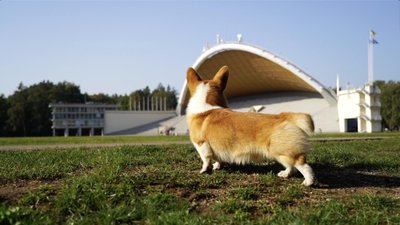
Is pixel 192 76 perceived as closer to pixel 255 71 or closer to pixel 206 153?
pixel 206 153

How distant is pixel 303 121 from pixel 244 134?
730mm

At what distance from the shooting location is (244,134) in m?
4.96

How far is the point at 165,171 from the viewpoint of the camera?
5426mm

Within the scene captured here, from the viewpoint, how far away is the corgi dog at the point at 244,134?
4.68 meters

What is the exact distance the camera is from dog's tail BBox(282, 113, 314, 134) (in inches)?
187

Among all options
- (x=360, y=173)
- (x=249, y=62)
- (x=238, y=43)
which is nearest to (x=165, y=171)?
(x=360, y=173)

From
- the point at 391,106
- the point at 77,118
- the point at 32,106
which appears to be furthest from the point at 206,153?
the point at 32,106

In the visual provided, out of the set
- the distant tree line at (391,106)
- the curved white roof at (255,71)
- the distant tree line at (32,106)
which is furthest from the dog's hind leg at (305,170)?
the distant tree line at (32,106)

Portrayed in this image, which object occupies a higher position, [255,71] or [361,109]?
[255,71]

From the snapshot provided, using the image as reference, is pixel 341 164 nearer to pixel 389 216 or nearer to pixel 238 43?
pixel 389 216

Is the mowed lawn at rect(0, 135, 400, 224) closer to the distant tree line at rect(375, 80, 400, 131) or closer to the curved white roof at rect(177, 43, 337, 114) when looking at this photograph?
the curved white roof at rect(177, 43, 337, 114)

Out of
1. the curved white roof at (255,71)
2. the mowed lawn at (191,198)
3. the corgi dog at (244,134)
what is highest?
the curved white roof at (255,71)

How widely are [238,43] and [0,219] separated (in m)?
58.8

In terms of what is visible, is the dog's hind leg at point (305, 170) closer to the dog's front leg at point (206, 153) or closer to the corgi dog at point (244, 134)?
the corgi dog at point (244, 134)
